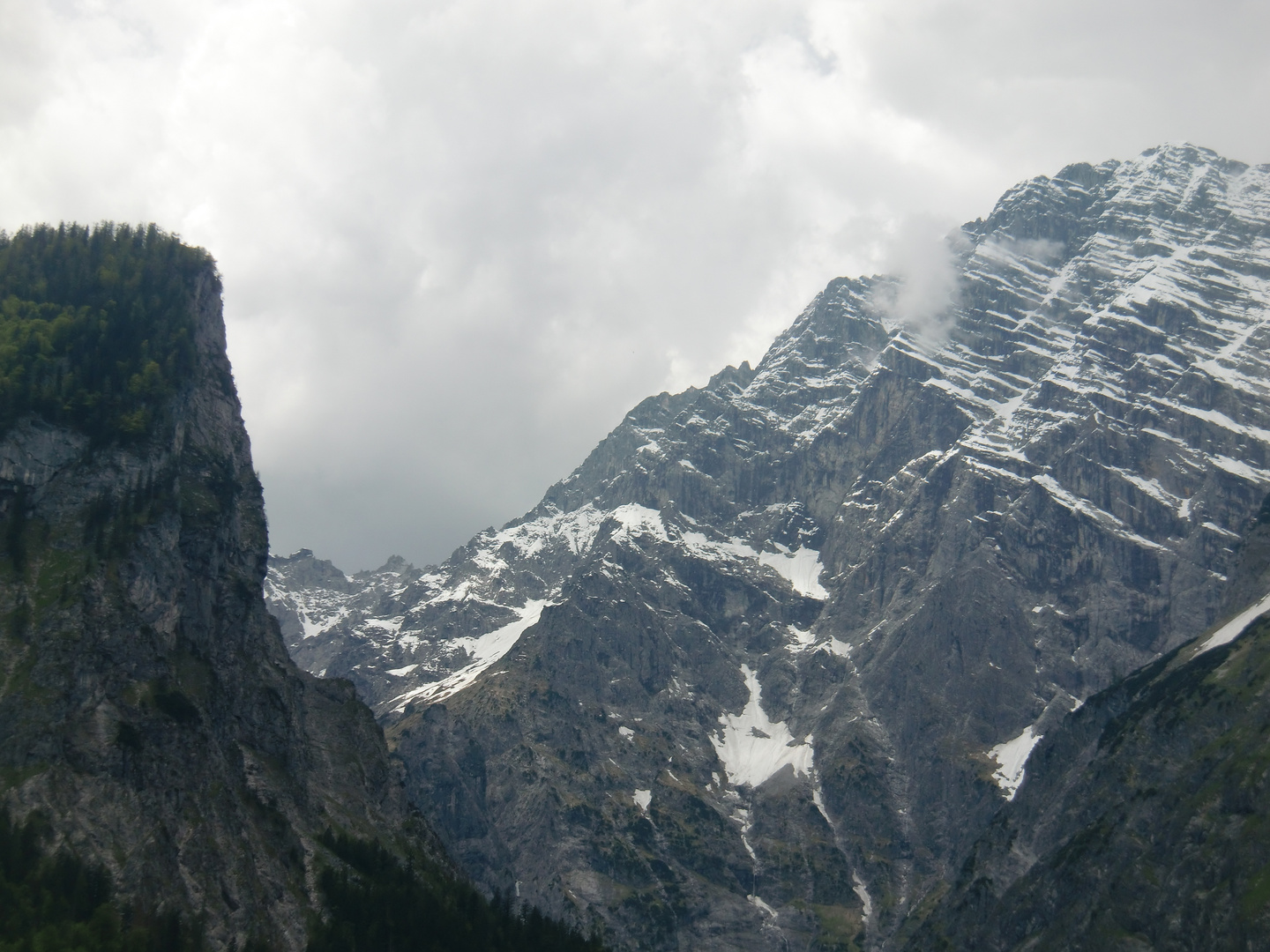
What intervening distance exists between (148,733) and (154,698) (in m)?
6.33

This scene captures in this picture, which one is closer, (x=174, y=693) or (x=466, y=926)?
(x=174, y=693)

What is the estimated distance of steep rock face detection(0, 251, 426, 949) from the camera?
139 m

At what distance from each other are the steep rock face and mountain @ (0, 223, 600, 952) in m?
0.29

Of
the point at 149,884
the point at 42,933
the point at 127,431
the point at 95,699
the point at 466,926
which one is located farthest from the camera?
the point at 127,431

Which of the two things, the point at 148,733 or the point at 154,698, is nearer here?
the point at 148,733

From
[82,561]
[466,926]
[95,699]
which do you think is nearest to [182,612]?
[82,561]

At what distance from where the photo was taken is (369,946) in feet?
504

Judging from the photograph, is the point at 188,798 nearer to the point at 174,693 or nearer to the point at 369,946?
the point at 174,693

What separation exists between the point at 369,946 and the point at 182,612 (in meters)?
57.4

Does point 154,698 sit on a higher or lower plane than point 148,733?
higher

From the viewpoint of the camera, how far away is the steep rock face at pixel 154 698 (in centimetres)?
13925

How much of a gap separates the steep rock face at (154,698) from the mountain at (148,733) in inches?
11.5

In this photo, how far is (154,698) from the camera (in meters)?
156

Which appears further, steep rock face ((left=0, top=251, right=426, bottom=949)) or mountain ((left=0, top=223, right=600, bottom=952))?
steep rock face ((left=0, top=251, right=426, bottom=949))
